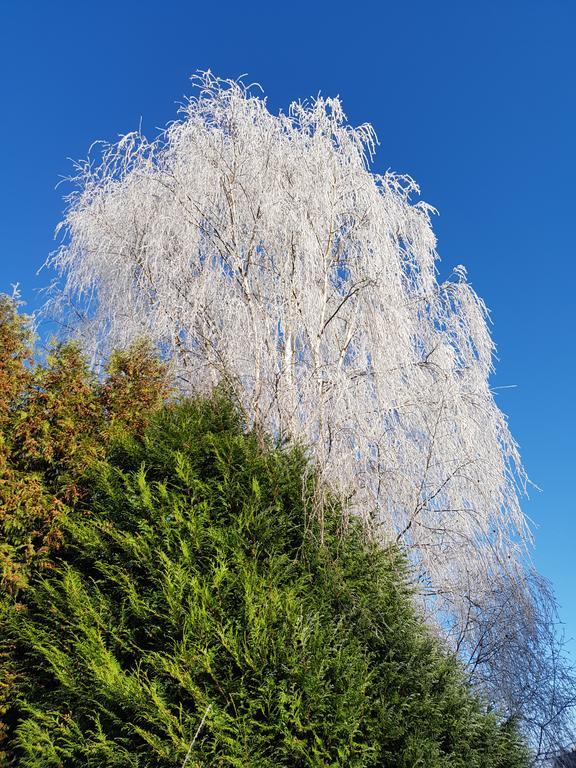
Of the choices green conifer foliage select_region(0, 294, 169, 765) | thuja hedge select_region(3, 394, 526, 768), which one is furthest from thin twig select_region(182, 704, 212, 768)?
green conifer foliage select_region(0, 294, 169, 765)

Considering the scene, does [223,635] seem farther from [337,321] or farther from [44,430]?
[337,321]

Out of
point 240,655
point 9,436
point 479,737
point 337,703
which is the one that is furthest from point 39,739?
point 479,737

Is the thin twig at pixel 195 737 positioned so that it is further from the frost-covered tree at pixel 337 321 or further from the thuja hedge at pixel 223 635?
the frost-covered tree at pixel 337 321

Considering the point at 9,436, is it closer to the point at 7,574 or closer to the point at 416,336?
the point at 7,574

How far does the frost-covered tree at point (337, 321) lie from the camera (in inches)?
269

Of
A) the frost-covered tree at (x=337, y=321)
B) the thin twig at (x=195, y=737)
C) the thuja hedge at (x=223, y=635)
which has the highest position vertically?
the frost-covered tree at (x=337, y=321)

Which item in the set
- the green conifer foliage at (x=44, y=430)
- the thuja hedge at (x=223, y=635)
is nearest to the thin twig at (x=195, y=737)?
the thuja hedge at (x=223, y=635)

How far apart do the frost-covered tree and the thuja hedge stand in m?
1.28

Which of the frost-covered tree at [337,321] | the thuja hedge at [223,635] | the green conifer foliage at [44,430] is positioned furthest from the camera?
the frost-covered tree at [337,321]

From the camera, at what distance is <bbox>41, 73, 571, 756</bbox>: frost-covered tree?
22.4 feet

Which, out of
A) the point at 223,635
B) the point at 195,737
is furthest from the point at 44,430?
the point at 195,737

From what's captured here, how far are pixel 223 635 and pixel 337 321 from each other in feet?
16.9

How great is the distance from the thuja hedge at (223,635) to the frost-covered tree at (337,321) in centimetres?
128

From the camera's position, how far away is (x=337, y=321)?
8320 mm
